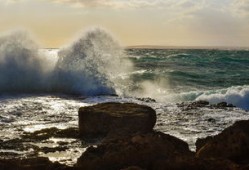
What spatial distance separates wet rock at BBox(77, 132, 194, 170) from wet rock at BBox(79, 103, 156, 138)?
8.45ft

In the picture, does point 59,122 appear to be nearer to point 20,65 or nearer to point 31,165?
point 31,165

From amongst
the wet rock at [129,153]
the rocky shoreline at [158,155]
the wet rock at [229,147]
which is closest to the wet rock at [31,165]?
the rocky shoreline at [158,155]

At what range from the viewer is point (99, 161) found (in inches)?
201

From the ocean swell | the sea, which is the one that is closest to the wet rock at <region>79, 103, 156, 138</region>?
the sea

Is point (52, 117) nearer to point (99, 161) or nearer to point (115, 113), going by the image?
point (115, 113)

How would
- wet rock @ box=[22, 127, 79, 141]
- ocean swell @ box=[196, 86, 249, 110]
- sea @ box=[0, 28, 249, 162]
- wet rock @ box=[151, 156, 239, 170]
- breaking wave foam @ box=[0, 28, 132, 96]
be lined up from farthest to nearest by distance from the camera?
1. ocean swell @ box=[196, 86, 249, 110]
2. breaking wave foam @ box=[0, 28, 132, 96]
3. sea @ box=[0, 28, 249, 162]
4. wet rock @ box=[22, 127, 79, 141]
5. wet rock @ box=[151, 156, 239, 170]

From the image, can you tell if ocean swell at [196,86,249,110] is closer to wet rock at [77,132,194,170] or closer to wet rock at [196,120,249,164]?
wet rock at [196,120,249,164]

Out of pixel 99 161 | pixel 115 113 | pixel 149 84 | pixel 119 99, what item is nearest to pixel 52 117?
pixel 115 113

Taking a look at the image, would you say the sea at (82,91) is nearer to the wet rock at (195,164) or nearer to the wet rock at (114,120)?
the wet rock at (114,120)

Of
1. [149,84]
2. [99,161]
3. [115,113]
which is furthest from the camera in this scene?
[149,84]

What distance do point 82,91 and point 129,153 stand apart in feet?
36.7

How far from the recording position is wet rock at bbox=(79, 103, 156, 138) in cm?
812

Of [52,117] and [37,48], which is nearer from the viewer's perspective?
[52,117]

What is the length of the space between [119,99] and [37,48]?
6837 mm
